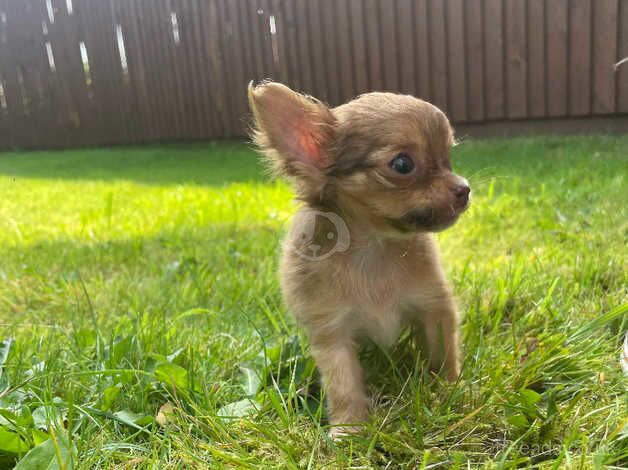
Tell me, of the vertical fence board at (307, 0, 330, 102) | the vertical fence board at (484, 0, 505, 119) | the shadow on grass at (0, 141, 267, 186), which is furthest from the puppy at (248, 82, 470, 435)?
the vertical fence board at (307, 0, 330, 102)

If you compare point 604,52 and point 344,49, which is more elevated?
point 344,49

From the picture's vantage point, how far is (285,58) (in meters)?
7.01

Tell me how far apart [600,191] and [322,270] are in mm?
2464

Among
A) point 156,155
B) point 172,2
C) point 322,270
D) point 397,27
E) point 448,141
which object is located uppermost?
point 172,2

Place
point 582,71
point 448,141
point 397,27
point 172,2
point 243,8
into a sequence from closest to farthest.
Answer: point 448,141
point 582,71
point 397,27
point 243,8
point 172,2

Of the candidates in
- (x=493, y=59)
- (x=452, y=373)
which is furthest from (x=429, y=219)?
(x=493, y=59)

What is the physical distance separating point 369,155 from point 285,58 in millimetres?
5867

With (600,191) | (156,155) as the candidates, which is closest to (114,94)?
(156,155)

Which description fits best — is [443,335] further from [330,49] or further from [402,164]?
[330,49]

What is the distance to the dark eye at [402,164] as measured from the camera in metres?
1.47

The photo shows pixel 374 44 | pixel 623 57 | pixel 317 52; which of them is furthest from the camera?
pixel 317 52

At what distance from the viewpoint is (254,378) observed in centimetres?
163

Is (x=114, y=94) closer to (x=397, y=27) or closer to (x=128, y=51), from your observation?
(x=128, y=51)

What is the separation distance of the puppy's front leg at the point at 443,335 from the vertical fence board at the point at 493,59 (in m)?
4.82
